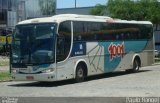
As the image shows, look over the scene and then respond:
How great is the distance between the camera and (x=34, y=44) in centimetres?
2098

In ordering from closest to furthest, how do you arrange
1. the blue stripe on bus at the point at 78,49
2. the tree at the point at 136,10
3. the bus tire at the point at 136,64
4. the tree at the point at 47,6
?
the blue stripe on bus at the point at 78,49 → the bus tire at the point at 136,64 → the tree at the point at 136,10 → the tree at the point at 47,6

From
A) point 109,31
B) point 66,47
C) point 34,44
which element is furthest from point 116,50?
point 34,44

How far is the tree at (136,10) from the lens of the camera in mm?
47531

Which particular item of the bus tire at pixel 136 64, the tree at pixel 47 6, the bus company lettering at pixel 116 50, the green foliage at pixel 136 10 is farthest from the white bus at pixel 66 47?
the tree at pixel 47 6

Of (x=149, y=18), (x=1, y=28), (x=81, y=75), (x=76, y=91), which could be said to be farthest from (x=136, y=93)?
(x=1, y=28)

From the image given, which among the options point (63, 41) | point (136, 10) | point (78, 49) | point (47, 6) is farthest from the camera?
point (47, 6)

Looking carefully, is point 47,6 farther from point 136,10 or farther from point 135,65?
point 135,65

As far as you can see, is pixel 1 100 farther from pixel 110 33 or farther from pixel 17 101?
pixel 110 33

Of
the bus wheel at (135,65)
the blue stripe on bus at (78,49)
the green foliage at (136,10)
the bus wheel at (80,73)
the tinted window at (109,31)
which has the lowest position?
the bus wheel at (135,65)

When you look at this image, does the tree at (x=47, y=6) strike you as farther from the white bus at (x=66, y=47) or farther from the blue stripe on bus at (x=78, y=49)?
the blue stripe on bus at (x=78, y=49)

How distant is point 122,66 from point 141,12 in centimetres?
2165

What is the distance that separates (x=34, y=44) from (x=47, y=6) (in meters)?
68.9

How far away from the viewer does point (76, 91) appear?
59.4ft

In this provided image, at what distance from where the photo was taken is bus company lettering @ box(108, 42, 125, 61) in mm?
25781
